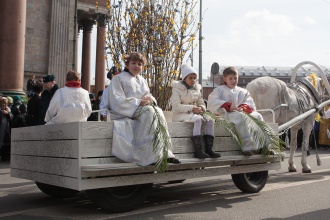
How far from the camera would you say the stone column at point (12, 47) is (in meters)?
15.9

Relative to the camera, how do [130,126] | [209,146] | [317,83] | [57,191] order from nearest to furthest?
A: [130,126] < [209,146] < [57,191] < [317,83]

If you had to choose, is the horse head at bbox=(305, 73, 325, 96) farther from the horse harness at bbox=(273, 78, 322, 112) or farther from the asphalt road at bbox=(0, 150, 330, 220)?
the asphalt road at bbox=(0, 150, 330, 220)

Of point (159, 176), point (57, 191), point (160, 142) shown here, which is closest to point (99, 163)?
point (160, 142)

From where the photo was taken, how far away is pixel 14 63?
1600 cm

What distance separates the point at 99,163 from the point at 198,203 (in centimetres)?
183

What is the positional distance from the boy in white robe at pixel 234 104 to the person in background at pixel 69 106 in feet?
6.64

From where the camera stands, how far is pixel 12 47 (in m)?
15.9

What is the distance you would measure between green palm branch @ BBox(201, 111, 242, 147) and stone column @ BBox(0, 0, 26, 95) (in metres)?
11.0

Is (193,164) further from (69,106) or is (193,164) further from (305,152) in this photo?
(305,152)

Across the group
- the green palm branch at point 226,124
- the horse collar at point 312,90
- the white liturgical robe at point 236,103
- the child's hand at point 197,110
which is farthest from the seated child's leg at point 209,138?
the horse collar at point 312,90

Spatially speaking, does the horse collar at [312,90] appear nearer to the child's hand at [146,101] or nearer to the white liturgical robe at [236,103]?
the white liturgical robe at [236,103]

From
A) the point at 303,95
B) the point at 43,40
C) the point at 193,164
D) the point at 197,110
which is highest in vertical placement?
the point at 43,40

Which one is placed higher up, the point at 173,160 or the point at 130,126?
the point at 130,126

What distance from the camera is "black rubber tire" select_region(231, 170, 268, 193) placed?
7.31 metres
